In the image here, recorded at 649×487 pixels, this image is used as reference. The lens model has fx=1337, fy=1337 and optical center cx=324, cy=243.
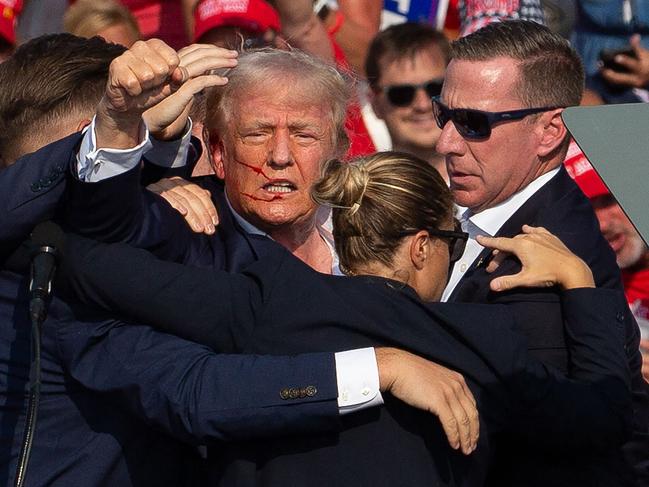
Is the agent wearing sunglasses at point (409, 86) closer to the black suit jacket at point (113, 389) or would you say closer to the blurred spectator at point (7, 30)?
the blurred spectator at point (7, 30)

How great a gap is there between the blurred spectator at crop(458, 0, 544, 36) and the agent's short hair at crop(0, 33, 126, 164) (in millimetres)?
2911

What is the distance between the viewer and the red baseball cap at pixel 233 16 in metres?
5.81

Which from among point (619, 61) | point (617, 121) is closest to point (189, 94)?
point (617, 121)

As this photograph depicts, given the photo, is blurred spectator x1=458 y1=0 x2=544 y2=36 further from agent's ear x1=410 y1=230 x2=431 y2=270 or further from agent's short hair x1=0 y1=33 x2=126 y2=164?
agent's ear x1=410 y1=230 x2=431 y2=270

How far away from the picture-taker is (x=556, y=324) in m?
3.14

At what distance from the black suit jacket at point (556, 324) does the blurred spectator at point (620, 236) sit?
4.70 ft

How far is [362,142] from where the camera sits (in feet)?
16.3

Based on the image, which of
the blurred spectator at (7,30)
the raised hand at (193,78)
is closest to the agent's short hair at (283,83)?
the raised hand at (193,78)

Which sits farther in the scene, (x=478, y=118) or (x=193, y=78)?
(x=478, y=118)

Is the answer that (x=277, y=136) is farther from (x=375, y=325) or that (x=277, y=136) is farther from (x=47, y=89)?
(x=375, y=325)

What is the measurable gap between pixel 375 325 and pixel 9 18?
359 centimetres

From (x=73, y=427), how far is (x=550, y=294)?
1.16 m

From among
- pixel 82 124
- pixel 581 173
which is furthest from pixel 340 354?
pixel 581 173

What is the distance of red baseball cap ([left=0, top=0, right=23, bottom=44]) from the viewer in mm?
5867
